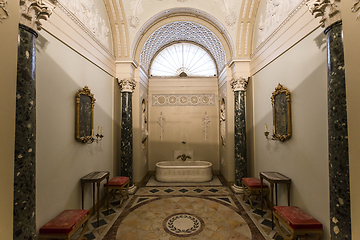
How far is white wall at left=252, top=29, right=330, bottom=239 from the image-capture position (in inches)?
112

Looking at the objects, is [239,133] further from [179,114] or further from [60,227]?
[60,227]

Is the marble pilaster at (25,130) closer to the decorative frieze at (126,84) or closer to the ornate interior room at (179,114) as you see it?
the ornate interior room at (179,114)

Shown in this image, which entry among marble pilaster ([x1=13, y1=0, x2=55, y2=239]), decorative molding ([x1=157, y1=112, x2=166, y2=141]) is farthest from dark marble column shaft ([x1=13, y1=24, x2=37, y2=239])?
decorative molding ([x1=157, y1=112, x2=166, y2=141])

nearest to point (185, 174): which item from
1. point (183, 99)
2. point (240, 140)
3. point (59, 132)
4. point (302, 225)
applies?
point (240, 140)

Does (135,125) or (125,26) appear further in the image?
(135,125)

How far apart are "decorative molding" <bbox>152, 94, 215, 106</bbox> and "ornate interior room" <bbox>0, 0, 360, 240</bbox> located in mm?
47

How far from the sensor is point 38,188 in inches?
108

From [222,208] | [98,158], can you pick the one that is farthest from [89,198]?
[222,208]

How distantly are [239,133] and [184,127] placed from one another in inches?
120

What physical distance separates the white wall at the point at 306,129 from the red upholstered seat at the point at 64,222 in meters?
3.86

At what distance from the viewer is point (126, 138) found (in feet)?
19.2

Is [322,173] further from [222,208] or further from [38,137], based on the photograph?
[38,137]

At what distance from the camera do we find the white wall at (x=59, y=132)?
2.84m

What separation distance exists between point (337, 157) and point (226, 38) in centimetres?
530
